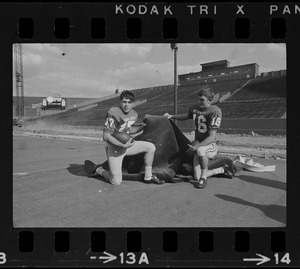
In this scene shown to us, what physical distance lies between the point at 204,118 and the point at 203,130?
204mm

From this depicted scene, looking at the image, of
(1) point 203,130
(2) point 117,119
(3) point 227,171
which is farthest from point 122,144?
(3) point 227,171

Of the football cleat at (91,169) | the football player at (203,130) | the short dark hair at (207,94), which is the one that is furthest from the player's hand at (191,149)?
the football cleat at (91,169)

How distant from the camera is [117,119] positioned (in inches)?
132

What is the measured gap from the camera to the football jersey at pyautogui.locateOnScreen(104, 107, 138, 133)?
3.33m

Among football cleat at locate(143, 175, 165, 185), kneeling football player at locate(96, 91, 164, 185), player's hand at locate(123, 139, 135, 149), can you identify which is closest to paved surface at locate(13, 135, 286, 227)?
football cleat at locate(143, 175, 165, 185)

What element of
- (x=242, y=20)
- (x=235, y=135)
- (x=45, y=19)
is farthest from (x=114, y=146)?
(x=235, y=135)

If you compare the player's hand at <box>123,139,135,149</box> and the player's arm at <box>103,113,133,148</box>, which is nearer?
the player's arm at <box>103,113,133,148</box>

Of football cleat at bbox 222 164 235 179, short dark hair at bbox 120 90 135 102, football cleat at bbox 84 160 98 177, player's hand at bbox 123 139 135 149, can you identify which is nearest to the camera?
short dark hair at bbox 120 90 135 102

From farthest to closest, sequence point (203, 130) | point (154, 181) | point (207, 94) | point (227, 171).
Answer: point (227, 171) → point (154, 181) → point (203, 130) → point (207, 94)

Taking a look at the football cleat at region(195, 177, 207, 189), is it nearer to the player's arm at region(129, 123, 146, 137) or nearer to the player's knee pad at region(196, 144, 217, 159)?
the player's knee pad at region(196, 144, 217, 159)

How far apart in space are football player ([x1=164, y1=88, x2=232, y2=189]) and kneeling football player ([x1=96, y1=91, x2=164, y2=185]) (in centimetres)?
67

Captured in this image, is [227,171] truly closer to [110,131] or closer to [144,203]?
[144,203]

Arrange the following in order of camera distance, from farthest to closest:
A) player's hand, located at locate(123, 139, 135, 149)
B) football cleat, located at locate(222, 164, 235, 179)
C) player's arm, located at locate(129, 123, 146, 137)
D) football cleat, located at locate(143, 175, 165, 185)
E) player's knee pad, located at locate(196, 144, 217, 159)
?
1. football cleat, located at locate(222, 164, 235, 179)
2. football cleat, located at locate(143, 175, 165, 185)
3. player's knee pad, located at locate(196, 144, 217, 159)
4. player's arm, located at locate(129, 123, 146, 137)
5. player's hand, located at locate(123, 139, 135, 149)
